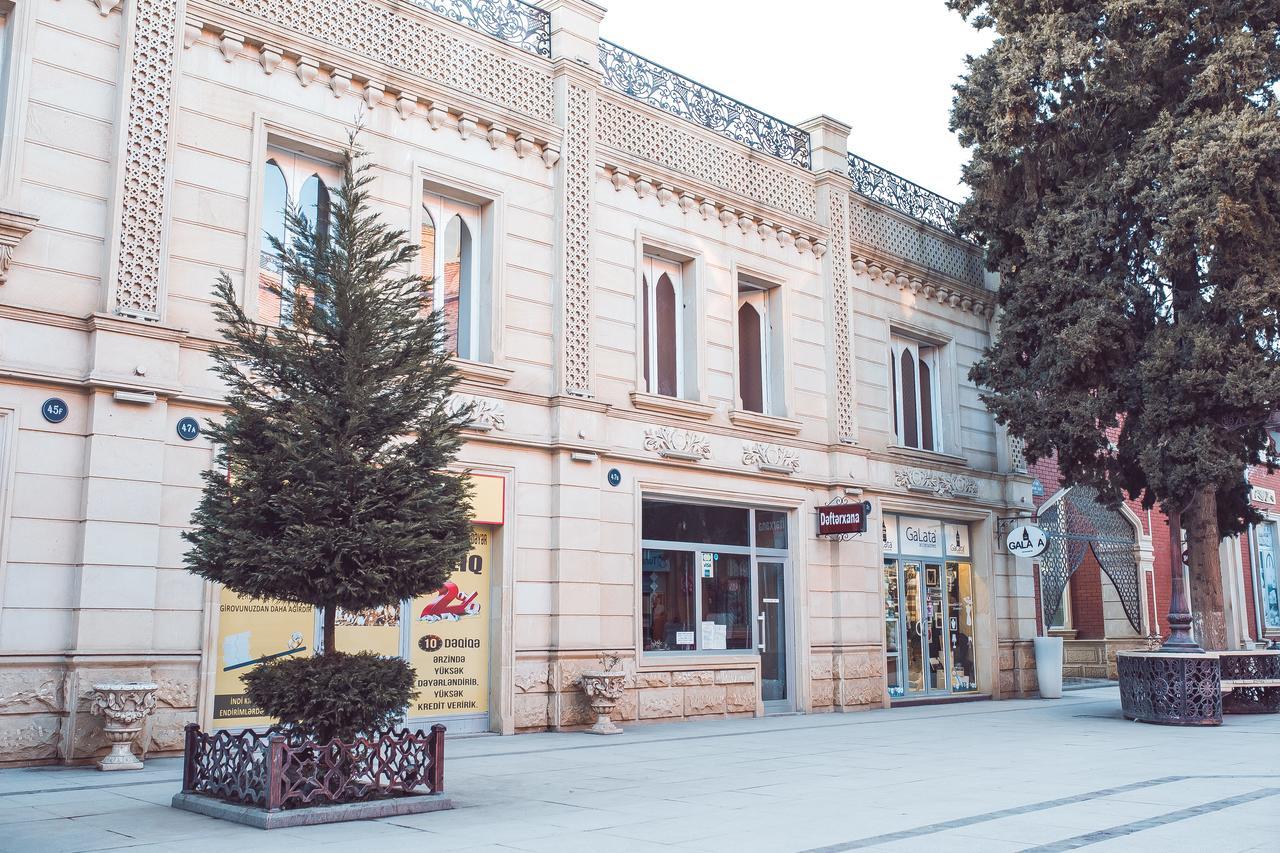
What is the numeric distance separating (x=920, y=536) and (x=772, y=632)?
4.10 meters

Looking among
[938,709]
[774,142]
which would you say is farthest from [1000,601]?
[774,142]

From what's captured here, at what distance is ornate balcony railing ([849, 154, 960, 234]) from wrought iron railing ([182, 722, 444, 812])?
14.0 m

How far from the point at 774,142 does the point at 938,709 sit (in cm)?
940

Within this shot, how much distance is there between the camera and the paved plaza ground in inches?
267

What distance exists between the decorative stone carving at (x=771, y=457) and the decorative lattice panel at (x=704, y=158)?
382 cm

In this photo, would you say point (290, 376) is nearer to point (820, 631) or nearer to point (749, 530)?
point (749, 530)

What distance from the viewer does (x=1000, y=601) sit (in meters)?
20.5

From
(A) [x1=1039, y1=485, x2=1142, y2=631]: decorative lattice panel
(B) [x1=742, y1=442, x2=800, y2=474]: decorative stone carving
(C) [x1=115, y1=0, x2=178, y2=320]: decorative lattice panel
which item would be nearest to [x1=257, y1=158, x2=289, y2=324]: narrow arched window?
(C) [x1=115, y1=0, x2=178, y2=320]: decorative lattice panel

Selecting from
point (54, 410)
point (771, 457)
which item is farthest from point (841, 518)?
point (54, 410)

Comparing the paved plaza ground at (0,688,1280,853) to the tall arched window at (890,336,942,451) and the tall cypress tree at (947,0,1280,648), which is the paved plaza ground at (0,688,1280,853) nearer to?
the tall cypress tree at (947,0,1280,648)

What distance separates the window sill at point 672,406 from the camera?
49.8 ft

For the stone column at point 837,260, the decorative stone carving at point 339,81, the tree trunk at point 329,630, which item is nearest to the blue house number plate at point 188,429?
the tree trunk at point 329,630

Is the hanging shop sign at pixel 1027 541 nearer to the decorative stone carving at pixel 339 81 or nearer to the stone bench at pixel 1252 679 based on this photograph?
the stone bench at pixel 1252 679

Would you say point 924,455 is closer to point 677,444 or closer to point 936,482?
point 936,482
